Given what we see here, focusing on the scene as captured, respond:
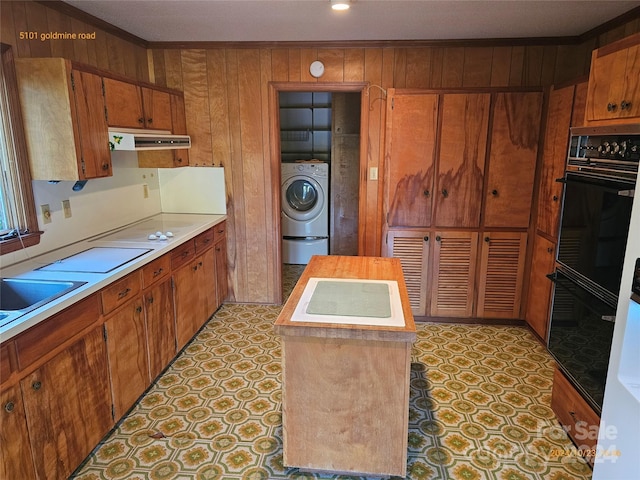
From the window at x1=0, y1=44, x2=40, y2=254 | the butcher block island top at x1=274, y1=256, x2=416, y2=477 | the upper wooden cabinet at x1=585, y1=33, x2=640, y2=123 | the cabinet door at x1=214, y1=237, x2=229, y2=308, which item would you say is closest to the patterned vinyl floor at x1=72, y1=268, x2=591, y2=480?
the butcher block island top at x1=274, y1=256, x2=416, y2=477

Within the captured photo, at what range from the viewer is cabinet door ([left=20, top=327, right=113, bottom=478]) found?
1672 mm

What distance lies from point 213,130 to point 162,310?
5.62 ft

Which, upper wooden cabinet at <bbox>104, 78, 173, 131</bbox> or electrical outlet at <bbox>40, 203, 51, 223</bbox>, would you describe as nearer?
electrical outlet at <bbox>40, 203, 51, 223</bbox>

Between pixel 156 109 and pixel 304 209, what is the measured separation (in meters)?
2.50

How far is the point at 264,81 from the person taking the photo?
3.54m

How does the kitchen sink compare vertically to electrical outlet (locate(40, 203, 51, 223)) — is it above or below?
below

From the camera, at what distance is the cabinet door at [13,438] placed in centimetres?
150

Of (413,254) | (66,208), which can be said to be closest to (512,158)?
(413,254)

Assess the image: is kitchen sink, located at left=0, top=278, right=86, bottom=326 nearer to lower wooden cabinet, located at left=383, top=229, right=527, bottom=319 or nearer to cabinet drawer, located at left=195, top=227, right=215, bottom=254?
cabinet drawer, located at left=195, top=227, right=215, bottom=254

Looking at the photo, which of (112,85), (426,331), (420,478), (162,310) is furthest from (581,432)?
(112,85)

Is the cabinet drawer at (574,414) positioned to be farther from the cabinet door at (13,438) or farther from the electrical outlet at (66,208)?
the electrical outlet at (66,208)

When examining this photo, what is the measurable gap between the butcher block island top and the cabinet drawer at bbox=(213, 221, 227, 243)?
6.06 feet

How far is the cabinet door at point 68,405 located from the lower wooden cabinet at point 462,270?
7.40ft
